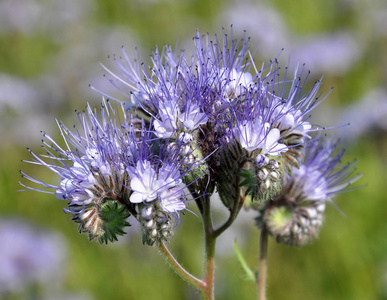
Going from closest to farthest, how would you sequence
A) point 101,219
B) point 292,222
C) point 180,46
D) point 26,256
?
point 101,219
point 292,222
point 26,256
point 180,46

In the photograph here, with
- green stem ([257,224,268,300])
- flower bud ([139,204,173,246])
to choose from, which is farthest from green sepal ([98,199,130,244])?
green stem ([257,224,268,300])

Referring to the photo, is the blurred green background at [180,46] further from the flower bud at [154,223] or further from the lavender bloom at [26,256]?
the flower bud at [154,223]

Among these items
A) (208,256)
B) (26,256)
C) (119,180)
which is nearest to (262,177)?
(208,256)

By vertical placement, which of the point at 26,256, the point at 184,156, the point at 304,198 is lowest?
the point at 26,256

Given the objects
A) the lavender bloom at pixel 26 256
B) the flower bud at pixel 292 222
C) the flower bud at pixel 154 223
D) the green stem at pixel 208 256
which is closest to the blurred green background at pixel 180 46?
the lavender bloom at pixel 26 256

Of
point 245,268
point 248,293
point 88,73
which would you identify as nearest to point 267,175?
point 245,268

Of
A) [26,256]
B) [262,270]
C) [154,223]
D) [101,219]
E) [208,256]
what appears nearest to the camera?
[154,223]

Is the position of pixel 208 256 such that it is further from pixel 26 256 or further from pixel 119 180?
pixel 26 256
